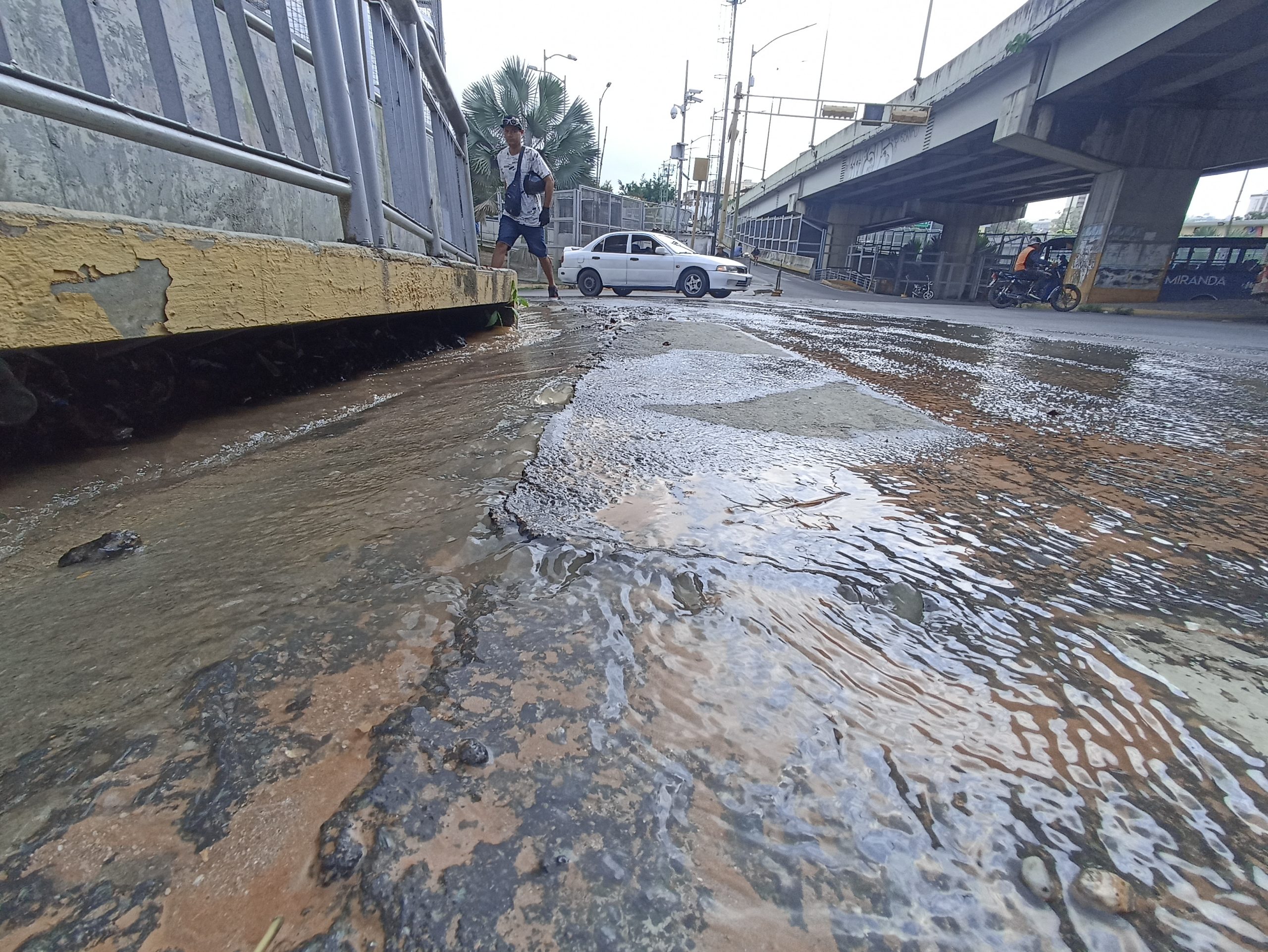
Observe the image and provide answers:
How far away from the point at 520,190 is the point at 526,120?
16.5m

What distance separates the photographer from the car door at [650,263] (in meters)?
12.0

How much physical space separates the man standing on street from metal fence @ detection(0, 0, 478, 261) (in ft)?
5.91

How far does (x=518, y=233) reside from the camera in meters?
6.41

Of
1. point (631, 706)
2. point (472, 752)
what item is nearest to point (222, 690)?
point (472, 752)

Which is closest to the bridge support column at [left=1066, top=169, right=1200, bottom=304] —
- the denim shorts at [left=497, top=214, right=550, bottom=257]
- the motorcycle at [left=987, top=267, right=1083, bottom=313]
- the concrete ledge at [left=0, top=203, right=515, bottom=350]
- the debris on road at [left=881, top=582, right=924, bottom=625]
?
the motorcycle at [left=987, top=267, right=1083, bottom=313]

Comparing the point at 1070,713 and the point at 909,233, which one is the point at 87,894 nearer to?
the point at 1070,713

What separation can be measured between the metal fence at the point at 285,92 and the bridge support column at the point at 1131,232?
1659 cm

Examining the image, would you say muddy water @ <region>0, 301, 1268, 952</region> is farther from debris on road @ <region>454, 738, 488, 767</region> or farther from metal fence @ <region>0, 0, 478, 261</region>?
metal fence @ <region>0, 0, 478, 261</region>

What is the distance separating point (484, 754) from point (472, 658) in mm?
177

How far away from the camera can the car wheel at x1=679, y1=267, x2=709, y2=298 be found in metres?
11.8

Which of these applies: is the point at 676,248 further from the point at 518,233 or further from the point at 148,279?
the point at 148,279

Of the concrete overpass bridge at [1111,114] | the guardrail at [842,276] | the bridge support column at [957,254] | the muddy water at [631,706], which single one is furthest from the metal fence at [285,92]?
the guardrail at [842,276]

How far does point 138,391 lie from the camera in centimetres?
195

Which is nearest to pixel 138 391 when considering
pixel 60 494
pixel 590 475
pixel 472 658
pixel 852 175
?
pixel 60 494
